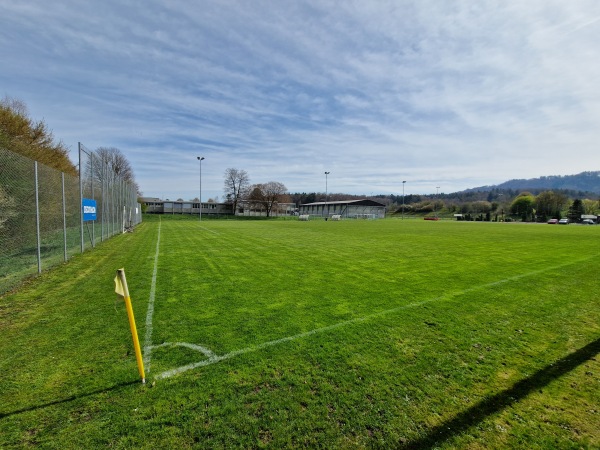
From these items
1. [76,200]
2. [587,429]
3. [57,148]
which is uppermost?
[57,148]

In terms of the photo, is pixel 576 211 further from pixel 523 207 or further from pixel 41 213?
pixel 41 213

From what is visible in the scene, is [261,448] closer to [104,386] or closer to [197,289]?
[104,386]

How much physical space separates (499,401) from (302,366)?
212 cm

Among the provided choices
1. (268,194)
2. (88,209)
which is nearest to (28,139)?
(88,209)

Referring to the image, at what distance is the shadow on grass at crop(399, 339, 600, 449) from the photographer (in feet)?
8.69

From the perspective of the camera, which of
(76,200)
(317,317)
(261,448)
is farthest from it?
(76,200)

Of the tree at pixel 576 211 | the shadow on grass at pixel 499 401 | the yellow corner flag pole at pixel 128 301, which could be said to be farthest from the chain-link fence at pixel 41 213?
the tree at pixel 576 211

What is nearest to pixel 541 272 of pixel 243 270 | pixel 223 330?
pixel 243 270

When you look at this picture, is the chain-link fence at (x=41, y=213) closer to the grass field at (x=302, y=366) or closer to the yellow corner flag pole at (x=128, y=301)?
the grass field at (x=302, y=366)

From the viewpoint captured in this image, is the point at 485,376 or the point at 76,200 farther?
the point at 76,200

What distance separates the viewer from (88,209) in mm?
12805

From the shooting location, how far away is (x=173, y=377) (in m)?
3.44

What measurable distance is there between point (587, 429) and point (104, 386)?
4.79 m

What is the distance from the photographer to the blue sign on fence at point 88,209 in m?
12.4
